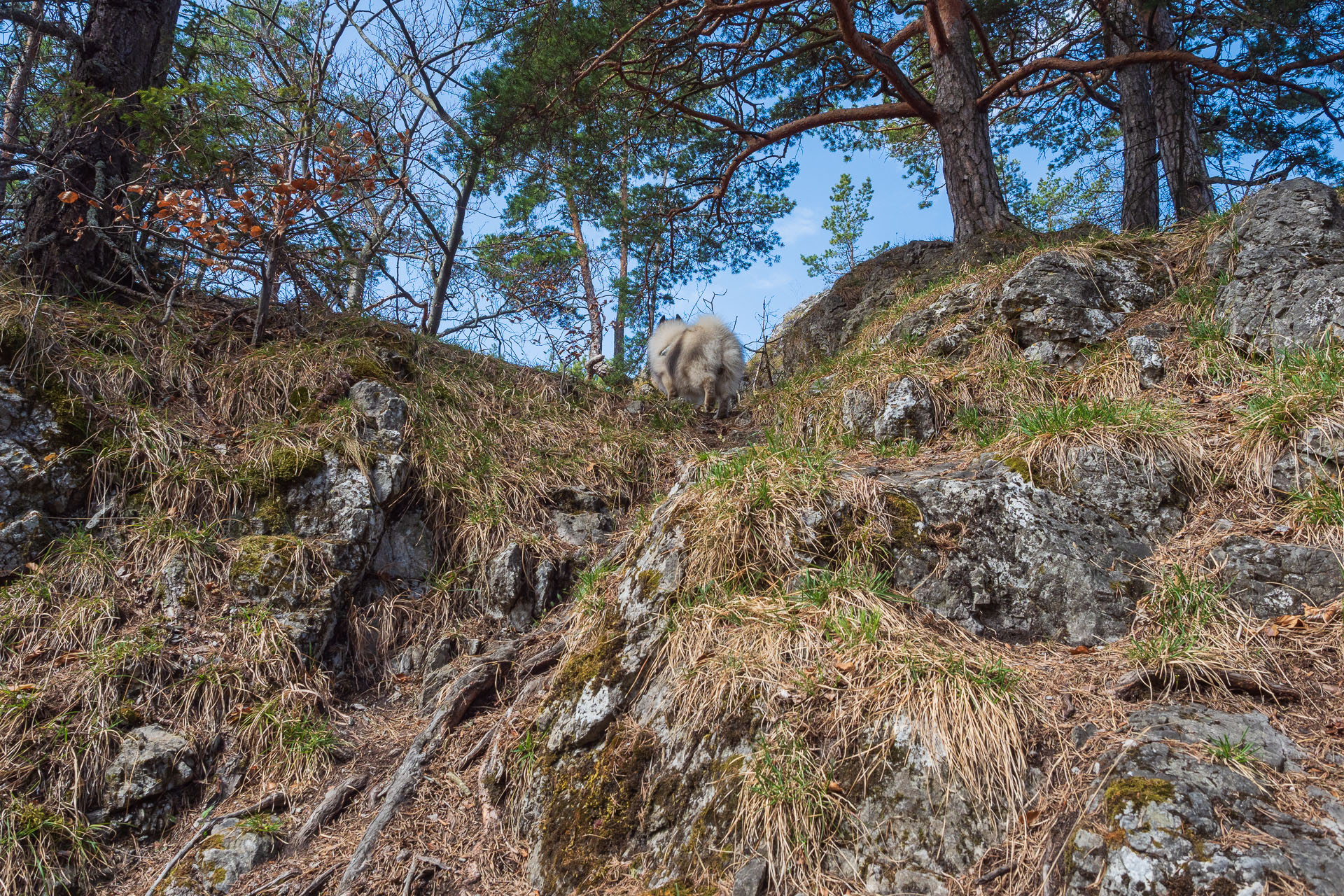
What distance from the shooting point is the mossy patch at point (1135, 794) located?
2006 millimetres

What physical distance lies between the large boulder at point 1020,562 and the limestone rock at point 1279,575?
337 mm

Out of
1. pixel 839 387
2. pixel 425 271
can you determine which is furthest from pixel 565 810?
pixel 425 271

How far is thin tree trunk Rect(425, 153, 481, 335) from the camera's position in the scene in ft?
24.6

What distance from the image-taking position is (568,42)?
699cm

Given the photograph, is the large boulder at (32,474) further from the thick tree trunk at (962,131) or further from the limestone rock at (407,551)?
the thick tree trunk at (962,131)

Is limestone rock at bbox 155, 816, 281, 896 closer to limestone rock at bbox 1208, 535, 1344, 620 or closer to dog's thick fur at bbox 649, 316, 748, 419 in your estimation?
limestone rock at bbox 1208, 535, 1344, 620

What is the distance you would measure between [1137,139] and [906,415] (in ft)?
17.9

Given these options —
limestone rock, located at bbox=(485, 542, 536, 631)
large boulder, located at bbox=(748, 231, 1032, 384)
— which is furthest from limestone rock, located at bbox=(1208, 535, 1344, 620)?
large boulder, located at bbox=(748, 231, 1032, 384)

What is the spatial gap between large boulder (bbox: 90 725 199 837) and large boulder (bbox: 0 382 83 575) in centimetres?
145

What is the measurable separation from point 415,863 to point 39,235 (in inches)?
221

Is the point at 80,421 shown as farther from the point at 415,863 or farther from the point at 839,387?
the point at 839,387

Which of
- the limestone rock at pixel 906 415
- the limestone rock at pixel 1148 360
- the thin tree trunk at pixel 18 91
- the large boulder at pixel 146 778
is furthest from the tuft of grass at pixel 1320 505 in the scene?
the thin tree trunk at pixel 18 91

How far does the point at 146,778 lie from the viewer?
3.38 m

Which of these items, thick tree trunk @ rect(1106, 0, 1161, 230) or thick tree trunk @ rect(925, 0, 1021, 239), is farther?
thick tree trunk @ rect(1106, 0, 1161, 230)
